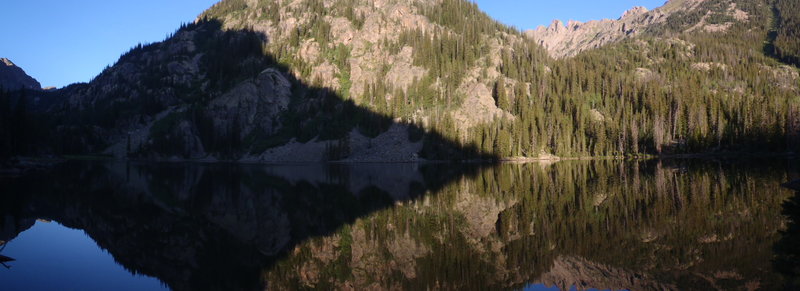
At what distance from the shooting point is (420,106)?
15550cm

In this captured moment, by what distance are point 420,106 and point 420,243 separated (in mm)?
135051

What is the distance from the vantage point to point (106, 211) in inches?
1328

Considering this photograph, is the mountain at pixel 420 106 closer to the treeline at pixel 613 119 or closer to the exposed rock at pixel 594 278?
the treeline at pixel 613 119

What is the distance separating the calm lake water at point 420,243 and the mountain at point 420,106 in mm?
95563

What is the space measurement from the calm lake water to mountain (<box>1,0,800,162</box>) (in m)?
95.6

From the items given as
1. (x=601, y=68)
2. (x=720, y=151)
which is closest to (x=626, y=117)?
(x=720, y=151)

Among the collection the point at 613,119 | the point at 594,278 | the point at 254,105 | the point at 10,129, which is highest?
the point at 254,105

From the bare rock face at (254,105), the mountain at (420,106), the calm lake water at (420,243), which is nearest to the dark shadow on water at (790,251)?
the calm lake water at (420,243)

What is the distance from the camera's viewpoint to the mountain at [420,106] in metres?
126

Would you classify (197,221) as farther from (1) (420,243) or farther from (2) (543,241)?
(2) (543,241)

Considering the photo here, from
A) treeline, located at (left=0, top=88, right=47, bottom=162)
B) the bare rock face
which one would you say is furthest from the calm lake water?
the bare rock face

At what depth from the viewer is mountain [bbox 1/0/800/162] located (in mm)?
125875

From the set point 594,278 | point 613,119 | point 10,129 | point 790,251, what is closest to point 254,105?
point 10,129

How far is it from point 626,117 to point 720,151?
2557 centimetres
